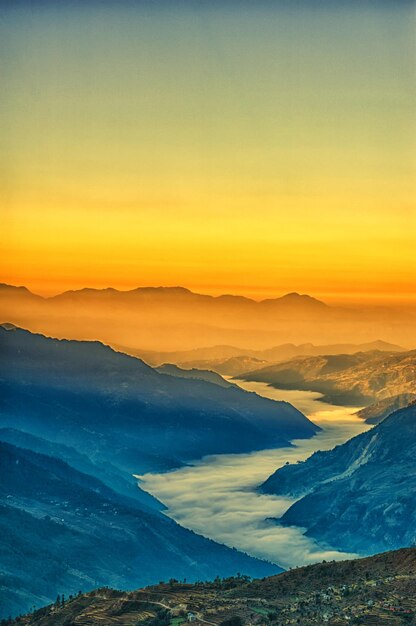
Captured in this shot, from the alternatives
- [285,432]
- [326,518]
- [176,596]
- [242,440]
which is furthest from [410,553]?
[242,440]

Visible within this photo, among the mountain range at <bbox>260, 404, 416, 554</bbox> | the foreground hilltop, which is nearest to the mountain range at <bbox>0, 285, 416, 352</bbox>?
the mountain range at <bbox>260, 404, 416, 554</bbox>

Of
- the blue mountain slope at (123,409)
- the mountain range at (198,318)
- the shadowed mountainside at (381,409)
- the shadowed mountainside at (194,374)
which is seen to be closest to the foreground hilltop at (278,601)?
the mountain range at (198,318)

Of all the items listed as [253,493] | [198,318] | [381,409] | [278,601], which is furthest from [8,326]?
[278,601]

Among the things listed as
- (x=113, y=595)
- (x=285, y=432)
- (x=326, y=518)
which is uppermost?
(x=285, y=432)

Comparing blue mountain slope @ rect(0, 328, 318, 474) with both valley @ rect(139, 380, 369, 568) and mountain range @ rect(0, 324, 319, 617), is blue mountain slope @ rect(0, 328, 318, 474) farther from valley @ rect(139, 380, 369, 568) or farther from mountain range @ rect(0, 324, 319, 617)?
valley @ rect(139, 380, 369, 568)

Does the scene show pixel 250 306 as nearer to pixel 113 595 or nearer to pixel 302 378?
pixel 302 378

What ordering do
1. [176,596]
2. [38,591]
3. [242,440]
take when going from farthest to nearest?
1. [242,440]
2. [38,591]
3. [176,596]

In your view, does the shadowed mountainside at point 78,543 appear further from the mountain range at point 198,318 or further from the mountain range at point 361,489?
the mountain range at point 198,318
